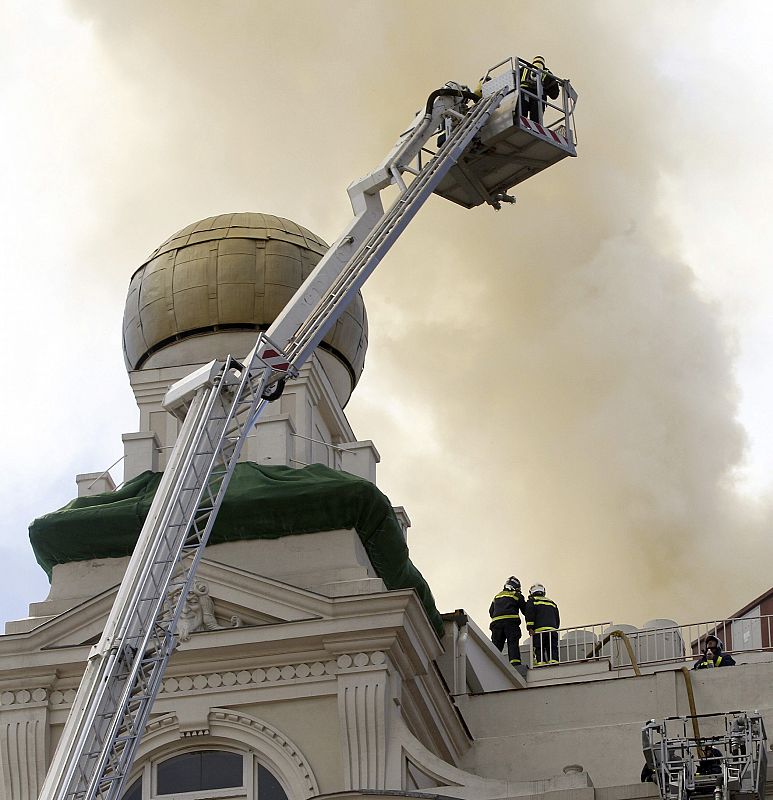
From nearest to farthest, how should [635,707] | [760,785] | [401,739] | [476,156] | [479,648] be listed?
1. [760,785]
2. [401,739]
3. [476,156]
4. [635,707]
5. [479,648]

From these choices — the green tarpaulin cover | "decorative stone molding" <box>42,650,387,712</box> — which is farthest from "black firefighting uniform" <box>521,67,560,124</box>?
"decorative stone molding" <box>42,650,387,712</box>

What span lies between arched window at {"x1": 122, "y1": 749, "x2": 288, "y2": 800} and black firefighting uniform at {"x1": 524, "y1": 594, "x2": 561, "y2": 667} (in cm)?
1056

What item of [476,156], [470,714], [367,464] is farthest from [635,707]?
[476,156]

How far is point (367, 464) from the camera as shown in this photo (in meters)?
36.8

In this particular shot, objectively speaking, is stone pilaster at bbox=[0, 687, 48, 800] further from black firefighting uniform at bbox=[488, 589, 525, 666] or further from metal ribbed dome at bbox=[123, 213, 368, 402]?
black firefighting uniform at bbox=[488, 589, 525, 666]

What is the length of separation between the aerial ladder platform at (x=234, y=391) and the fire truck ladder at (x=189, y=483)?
0.06 ft

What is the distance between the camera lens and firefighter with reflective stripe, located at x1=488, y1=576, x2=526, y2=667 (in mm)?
40250

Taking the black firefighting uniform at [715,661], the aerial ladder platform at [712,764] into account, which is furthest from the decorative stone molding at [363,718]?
the black firefighting uniform at [715,661]

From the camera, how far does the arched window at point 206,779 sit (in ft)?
99.9

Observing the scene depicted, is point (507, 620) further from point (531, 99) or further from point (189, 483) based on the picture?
point (189, 483)

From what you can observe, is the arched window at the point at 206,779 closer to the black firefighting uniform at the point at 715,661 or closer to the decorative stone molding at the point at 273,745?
the decorative stone molding at the point at 273,745

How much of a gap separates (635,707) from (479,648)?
3461mm

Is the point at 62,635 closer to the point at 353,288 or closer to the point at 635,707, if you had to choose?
the point at 353,288

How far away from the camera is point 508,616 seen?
40.4 metres
